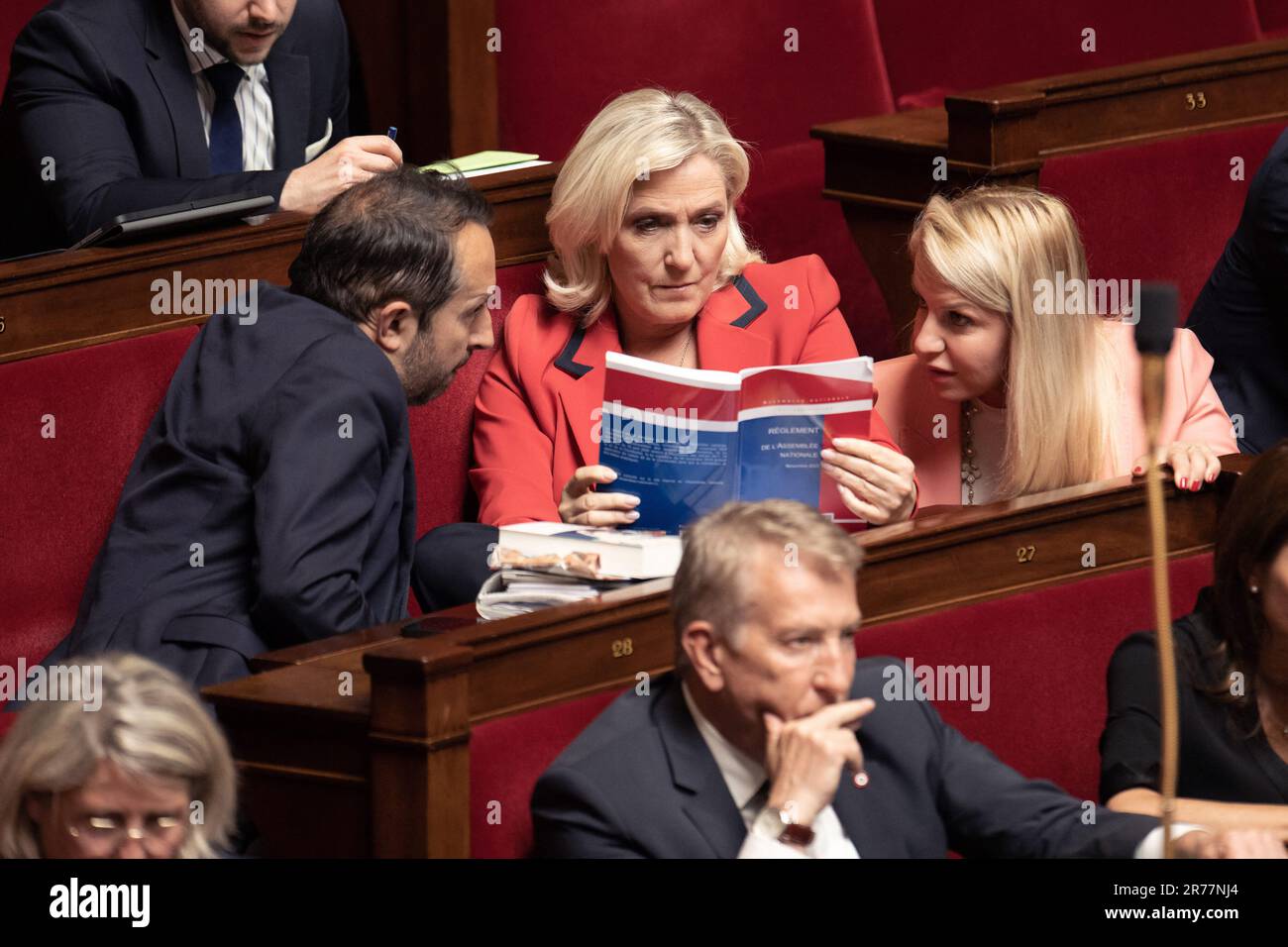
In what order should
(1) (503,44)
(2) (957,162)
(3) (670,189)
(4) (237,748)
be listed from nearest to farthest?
(4) (237,748) → (3) (670,189) → (2) (957,162) → (1) (503,44)

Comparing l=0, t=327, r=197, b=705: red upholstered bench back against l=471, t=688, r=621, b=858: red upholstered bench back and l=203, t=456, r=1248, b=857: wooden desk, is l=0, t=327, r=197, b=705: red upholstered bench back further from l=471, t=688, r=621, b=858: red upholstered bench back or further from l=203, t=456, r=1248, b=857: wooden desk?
l=471, t=688, r=621, b=858: red upholstered bench back

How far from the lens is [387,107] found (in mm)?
3744

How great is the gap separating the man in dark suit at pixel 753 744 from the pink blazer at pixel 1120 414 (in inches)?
33.8

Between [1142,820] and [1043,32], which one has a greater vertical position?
[1043,32]

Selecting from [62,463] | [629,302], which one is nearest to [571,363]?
[629,302]

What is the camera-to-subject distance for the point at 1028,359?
8.30ft

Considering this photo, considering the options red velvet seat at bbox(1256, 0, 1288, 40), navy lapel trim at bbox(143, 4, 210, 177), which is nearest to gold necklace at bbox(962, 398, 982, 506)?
navy lapel trim at bbox(143, 4, 210, 177)

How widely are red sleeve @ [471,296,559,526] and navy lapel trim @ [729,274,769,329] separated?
27cm

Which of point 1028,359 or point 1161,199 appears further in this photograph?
point 1161,199

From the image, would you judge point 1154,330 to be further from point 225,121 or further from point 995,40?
point 995,40

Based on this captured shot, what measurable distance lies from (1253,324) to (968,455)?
56 cm

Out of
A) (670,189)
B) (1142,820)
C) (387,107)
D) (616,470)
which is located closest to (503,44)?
(387,107)
